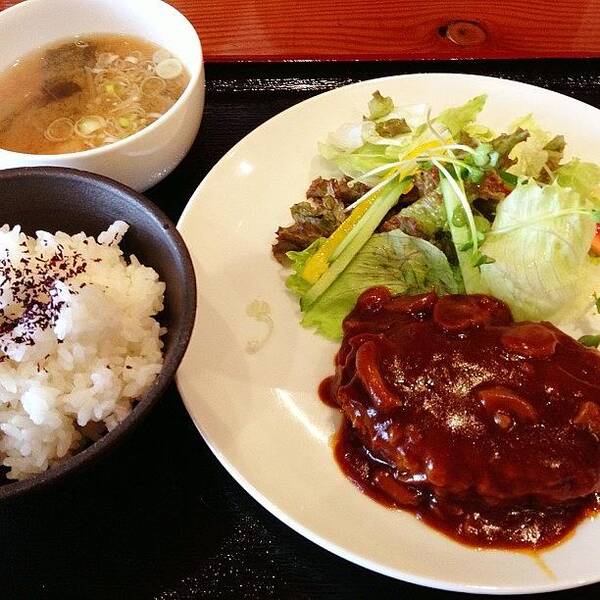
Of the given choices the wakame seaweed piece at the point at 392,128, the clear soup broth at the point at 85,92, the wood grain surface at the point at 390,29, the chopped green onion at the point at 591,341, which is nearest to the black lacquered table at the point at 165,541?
the chopped green onion at the point at 591,341

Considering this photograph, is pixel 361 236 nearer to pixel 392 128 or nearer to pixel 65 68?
pixel 392 128

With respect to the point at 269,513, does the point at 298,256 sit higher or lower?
higher

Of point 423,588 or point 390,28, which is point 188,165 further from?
point 423,588

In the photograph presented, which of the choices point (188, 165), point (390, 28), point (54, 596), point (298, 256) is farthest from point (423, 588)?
point (390, 28)

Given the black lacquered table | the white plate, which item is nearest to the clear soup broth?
the white plate

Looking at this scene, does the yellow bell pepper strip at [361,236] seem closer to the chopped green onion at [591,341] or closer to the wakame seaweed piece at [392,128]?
the wakame seaweed piece at [392,128]

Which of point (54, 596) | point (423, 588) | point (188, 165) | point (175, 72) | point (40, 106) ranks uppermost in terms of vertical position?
point (175, 72)
